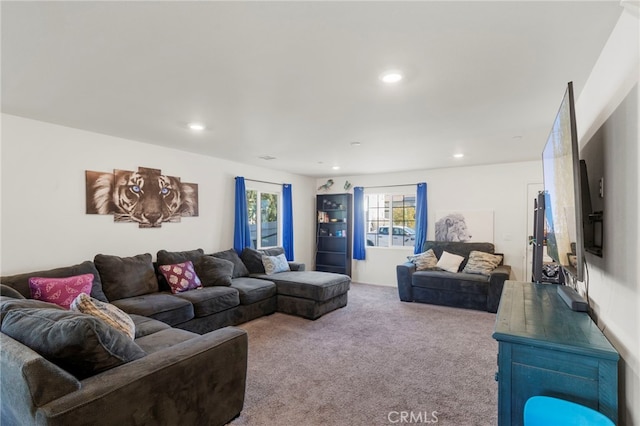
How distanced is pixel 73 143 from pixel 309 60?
2.99 meters

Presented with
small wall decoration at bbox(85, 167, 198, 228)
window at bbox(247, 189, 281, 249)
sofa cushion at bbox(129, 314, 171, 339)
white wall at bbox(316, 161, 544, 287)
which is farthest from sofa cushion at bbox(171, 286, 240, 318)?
white wall at bbox(316, 161, 544, 287)

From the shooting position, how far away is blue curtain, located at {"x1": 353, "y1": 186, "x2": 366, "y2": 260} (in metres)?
6.75

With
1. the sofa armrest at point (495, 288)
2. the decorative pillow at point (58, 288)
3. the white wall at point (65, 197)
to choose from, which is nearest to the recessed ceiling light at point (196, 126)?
the white wall at point (65, 197)

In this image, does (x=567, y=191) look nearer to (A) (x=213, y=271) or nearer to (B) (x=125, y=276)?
(A) (x=213, y=271)

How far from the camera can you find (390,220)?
6645 mm

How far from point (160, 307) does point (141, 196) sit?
159 centimetres

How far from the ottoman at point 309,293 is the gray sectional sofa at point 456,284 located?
1171mm

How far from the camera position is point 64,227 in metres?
3.36

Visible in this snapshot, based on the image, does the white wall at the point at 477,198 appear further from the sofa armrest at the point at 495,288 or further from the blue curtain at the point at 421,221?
the sofa armrest at the point at 495,288

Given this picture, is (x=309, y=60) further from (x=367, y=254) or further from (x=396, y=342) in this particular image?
(x=367, y=254)

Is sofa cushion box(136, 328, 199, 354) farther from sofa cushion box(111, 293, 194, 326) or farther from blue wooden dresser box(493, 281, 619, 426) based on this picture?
blue wooden dresser box(493, 281, 619, 426)

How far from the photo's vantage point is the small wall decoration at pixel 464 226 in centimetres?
553

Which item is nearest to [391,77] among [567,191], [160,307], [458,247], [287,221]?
[567,191]

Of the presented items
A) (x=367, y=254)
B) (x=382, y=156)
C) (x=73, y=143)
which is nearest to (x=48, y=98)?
(x=73, y=143)
